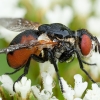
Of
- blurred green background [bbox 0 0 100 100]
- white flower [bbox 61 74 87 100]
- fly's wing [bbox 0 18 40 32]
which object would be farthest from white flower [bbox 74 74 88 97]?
blurred green background [bbox 0 0 100 100]

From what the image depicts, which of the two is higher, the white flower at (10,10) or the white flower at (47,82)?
the white flower at (10,10)

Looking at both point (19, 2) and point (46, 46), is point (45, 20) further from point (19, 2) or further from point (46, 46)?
point (46, 46)

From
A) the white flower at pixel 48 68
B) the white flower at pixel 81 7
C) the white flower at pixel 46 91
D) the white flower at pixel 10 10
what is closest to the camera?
the white flower at pixel 46 91

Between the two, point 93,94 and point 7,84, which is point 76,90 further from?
point 7,84

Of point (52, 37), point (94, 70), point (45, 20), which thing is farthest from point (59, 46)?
point (45, 20)

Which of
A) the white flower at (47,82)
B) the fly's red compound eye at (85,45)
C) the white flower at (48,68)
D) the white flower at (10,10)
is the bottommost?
the white flower at (47,82)

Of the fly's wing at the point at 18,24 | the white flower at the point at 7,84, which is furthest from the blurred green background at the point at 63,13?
the white flower at the point at 7,84

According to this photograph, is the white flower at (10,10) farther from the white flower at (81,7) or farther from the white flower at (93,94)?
the white flower at (93,94)
